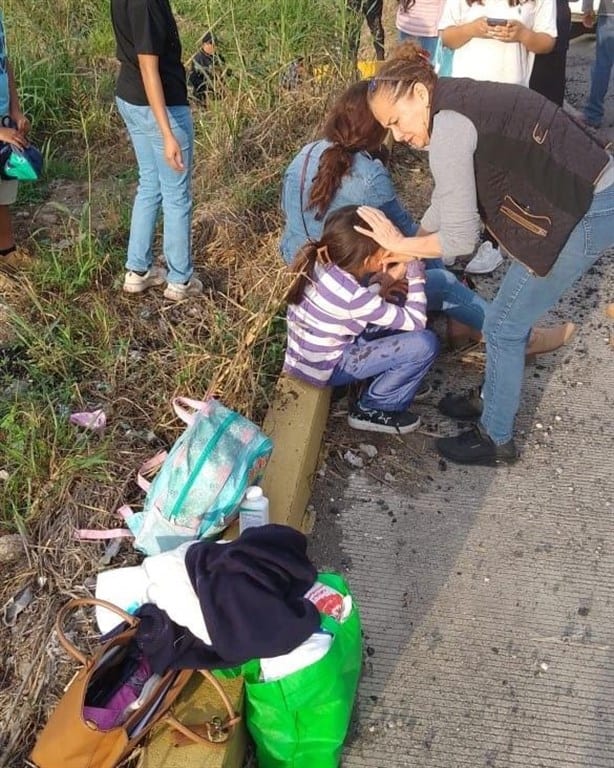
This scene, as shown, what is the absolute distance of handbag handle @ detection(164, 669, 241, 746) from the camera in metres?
1.99

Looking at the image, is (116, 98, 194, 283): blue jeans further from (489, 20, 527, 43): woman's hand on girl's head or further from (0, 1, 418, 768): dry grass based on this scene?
(489, 20, 527, 43): woman's hand on girl's head

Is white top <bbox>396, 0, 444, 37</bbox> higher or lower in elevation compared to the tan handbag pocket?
lower

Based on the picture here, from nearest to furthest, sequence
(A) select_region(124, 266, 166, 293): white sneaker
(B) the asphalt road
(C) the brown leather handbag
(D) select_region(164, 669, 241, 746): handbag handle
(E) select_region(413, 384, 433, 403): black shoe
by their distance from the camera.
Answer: (C) the brown leather handbag
(D) select_region(164, 669, 241, 746): handbag handle
(B) the asphalt road
(E) select_region(413, 384, 433, 403): black shoe
(A) select_region(124, 266, 166, 293): white sneaker

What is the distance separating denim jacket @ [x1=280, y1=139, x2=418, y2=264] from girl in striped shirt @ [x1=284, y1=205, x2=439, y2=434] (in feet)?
0.77

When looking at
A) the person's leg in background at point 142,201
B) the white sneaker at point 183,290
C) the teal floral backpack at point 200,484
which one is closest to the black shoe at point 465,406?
the teal floral backpack at point 200,484

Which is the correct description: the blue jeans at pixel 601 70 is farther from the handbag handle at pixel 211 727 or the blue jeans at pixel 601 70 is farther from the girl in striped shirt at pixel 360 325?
the handbag handle at pixel 211 727

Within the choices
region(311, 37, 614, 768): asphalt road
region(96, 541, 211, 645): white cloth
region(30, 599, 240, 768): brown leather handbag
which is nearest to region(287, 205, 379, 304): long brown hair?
region(311, 37, 614, 768): asphalt road

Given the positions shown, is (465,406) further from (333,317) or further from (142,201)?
(142,201)

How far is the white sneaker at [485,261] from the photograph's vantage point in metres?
4.21

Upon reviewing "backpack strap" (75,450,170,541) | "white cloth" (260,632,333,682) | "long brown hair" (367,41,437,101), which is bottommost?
"backpack strap" (75,450,170,541)

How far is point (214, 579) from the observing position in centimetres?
A: 198

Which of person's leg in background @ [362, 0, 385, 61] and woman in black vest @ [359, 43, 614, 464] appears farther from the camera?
person's leg in background @ [362, 0, 385, 61]

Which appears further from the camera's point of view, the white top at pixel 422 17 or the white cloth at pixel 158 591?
the white top at pixel 422 17

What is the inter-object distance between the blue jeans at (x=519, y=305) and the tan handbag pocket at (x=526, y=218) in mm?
117
